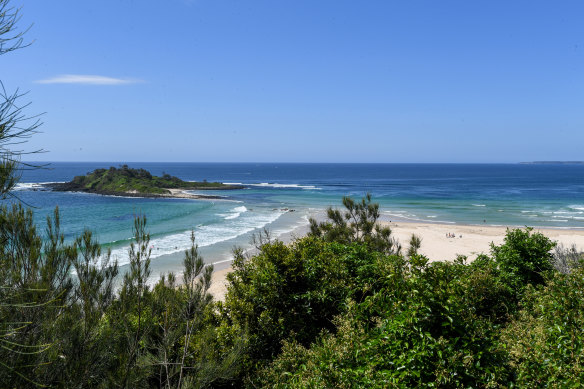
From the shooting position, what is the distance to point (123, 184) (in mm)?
73812

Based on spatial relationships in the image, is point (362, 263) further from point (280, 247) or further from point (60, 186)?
point (60, 186)

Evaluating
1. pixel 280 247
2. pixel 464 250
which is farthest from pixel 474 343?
pixel 464 250

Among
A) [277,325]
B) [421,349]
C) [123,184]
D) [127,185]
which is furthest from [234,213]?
[421,349]

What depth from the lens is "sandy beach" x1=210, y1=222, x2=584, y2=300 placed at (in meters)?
29.2

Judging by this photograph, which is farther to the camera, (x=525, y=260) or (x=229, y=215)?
(x=229, y=215)

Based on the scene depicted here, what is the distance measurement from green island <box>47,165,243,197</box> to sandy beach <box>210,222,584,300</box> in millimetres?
46924

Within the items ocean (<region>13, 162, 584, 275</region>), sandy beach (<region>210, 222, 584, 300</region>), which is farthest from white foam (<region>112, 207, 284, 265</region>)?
sandy beach (<region>210, 222, 584, 300</region>)

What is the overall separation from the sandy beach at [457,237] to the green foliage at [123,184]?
166ft

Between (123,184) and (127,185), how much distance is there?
126cm

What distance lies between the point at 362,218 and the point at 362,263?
957 centimetres

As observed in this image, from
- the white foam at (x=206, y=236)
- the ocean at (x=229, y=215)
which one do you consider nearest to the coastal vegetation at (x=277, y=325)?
the ocean at (x=229, y=215)

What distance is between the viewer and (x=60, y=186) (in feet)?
253

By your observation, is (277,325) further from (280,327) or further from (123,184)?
Result: (123,184)

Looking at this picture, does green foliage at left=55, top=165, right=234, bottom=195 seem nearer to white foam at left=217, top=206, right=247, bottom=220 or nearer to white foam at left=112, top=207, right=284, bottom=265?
white foam at left=217, top=206, right=247, bottom=220
